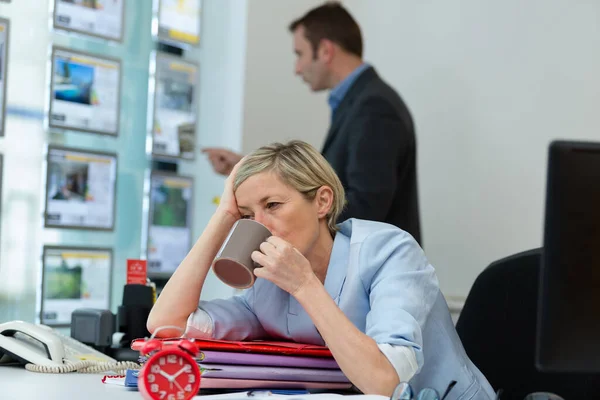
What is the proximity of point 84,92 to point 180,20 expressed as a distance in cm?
53

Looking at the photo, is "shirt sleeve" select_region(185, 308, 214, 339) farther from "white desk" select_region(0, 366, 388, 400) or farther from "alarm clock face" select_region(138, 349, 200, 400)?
"alarm clock face" select_region(138, 349, 200, 400)

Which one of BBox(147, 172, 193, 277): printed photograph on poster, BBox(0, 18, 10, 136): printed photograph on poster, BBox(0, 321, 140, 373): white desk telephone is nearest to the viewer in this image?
BBox(0, 321, 140, 373): white desk telephone

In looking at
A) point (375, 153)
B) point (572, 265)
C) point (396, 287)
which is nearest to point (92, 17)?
point (375, 153)

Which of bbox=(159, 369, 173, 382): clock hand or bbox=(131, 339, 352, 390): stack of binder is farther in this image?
bbox=(131, 339, 352, 390): stack of binder

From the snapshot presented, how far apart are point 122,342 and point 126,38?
4.68ft

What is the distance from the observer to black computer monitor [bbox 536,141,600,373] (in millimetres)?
989

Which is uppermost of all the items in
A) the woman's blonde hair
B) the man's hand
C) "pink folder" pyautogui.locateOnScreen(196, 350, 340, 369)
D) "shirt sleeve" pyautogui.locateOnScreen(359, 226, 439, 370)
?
the man's hand

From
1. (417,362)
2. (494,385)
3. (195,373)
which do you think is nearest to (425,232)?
(494,385)

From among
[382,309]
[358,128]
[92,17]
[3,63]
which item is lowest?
[382,309]

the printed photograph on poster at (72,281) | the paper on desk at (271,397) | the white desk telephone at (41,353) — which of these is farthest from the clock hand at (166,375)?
the printed photograph on poster at (72,281)

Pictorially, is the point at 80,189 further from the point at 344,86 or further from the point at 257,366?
the point at 257,366

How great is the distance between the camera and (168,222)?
2971 mm

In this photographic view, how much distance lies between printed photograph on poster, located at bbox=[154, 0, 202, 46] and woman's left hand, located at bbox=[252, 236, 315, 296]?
1791 millimetres

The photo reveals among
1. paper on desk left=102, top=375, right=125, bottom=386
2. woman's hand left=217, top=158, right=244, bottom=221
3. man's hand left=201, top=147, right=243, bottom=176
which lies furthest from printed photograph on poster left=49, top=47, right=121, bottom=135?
paper on desk left=102, top=375, right=125, bottom=386
